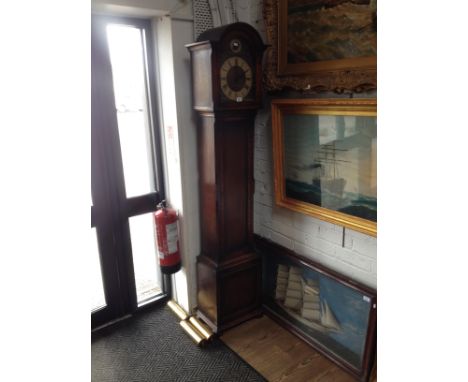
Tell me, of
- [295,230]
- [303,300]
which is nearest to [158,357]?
[303,300]

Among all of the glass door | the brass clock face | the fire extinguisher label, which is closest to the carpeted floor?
the glass door

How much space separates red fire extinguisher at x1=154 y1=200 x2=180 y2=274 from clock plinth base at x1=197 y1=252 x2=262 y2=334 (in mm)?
162

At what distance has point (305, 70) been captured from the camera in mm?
1739

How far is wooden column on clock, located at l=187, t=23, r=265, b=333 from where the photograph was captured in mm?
→ 1742

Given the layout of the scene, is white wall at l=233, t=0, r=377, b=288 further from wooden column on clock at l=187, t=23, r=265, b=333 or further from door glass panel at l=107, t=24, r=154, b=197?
door glass panel at l=107, t=24, r=154, b=197

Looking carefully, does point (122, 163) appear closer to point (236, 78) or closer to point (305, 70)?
point (236, 78)

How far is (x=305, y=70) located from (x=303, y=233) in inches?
35.1

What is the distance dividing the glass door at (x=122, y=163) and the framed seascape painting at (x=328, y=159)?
0.80 m

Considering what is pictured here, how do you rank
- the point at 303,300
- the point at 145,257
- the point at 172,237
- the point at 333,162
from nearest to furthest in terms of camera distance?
the point at 333,162 < the point at 303,300 < the point at 172,237 < the point at 145,257

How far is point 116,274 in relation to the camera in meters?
2.21

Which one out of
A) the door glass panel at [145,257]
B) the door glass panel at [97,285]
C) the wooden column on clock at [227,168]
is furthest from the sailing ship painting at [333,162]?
the door glass panel at [97,285]

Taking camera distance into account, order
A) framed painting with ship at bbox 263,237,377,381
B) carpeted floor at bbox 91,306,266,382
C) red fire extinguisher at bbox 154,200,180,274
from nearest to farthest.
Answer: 1. framed painting with ship at bbox 263,237,377,381
2. carpeted floor at bbox 91,306,266,382
3. red fire extinguisher at bbox 154,200,180,274
